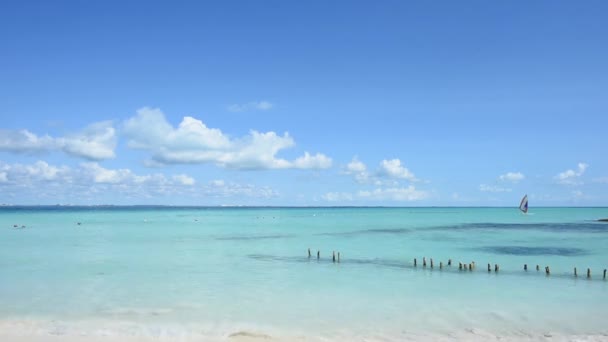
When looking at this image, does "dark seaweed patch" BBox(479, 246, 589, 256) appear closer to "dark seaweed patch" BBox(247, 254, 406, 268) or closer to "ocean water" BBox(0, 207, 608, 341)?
"ocean water" BBox(0, 207, 608, 341)

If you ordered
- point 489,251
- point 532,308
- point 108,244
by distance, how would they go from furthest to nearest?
point 108,244
point 489,251
point 532,308

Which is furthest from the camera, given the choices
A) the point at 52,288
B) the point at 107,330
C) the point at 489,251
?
the point at 489,251

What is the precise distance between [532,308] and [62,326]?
60.8ft

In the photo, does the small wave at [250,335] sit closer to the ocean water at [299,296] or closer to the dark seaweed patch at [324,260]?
Answer: the ocean water at [299,296]

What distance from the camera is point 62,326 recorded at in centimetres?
1736

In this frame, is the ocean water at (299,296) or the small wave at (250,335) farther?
the ocean water at (299,296)

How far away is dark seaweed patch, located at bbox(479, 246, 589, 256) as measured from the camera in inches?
1596

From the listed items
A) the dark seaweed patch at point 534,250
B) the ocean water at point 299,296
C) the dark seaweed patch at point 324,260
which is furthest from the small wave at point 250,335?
the dark seaweed patch at point 534,250

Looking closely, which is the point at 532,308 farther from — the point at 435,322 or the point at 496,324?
the point at 435,322

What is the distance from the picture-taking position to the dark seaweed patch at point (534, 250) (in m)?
40.5

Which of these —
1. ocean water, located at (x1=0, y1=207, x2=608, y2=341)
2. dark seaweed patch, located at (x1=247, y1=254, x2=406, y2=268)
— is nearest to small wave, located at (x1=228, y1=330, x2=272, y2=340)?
ocean water, located at (x1=0, y1=207, x2=608, y2=341)

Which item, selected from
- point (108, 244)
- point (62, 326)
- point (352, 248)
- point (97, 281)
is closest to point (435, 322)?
point (62, 326)

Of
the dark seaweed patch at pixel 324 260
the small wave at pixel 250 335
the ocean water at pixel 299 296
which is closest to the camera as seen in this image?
the small wave at pixel 250 335

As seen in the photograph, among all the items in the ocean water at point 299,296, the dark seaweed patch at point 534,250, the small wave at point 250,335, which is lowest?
the small wave at point 250,335
